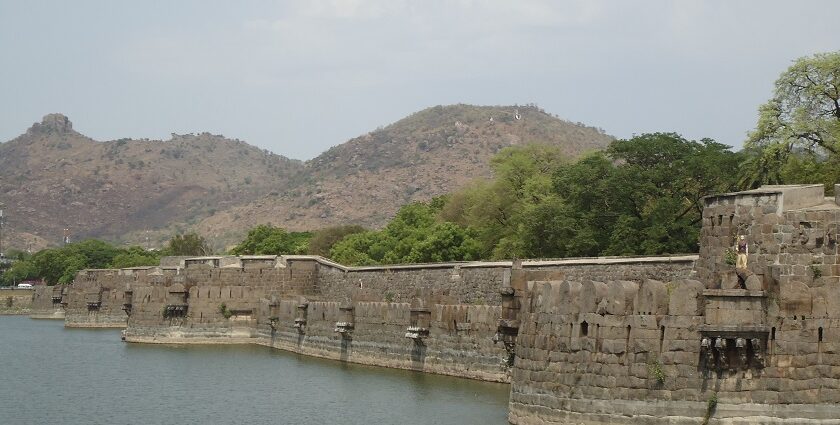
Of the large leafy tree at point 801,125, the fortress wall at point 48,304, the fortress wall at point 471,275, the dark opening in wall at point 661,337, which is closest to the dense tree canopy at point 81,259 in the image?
the fortress wall at point 48,304

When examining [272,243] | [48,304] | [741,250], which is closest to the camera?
[741,250]

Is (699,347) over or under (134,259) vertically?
under

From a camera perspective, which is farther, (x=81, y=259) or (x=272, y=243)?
(x=81, y=259)

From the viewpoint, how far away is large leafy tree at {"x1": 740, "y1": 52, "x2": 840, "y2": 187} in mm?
46562

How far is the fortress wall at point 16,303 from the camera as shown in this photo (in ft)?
426

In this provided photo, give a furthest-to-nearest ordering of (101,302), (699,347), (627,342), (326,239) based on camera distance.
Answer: (326,239) → (101,302) → (627,342) → (699,347)

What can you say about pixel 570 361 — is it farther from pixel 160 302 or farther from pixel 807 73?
pixel 160 302

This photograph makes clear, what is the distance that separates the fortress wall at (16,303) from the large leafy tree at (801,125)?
318 feet

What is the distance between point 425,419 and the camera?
31641mm

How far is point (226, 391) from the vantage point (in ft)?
134

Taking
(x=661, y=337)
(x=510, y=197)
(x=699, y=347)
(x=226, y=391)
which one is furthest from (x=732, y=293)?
(x=510, y=197)

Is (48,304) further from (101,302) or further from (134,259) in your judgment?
(101,302)

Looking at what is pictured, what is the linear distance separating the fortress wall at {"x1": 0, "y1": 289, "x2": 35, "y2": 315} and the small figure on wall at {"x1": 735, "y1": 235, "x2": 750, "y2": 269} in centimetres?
11131

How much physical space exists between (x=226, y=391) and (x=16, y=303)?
331ft
